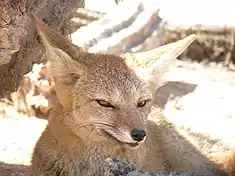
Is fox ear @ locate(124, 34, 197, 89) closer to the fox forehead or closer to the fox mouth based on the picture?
the fox forehead

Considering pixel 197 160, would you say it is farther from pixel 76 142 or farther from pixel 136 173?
pixel 136 173

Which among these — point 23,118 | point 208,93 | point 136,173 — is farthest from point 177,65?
point 136,173

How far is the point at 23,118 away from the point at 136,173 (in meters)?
4.20

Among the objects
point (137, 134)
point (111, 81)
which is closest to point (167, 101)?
point (111, 81)

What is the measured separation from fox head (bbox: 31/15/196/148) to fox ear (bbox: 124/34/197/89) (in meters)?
0.04

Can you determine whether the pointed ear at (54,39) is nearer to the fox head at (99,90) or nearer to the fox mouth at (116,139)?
the fox head at (99,90)

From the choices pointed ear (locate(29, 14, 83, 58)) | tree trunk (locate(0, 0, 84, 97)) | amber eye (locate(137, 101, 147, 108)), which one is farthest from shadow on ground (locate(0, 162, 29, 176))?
amber eye (locate(137, 101, 147, 108))

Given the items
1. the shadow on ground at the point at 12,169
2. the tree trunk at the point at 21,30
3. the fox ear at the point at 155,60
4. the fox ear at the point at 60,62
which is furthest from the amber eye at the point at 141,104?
the shadow on ground at the point at 12,169

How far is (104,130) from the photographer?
189 inches

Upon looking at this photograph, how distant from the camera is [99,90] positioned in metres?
4.81

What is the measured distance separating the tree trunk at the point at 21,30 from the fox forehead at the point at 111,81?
24.1 inches

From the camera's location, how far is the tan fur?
188 inches

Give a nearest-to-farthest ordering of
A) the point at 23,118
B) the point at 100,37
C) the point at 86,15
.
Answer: the point at 23,118
the point at 100,37
the point at 86,15

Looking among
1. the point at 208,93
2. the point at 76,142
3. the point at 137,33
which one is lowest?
the point at 208,93
